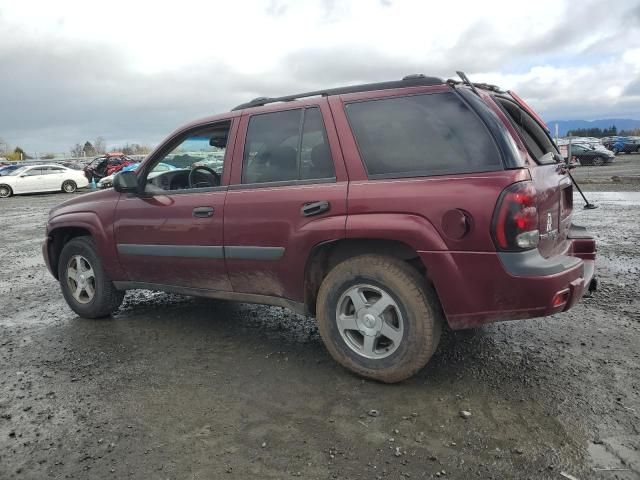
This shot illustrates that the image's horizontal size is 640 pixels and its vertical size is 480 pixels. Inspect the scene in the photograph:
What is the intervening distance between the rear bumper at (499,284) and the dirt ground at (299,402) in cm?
54

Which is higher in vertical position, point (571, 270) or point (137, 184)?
point (137, 184)

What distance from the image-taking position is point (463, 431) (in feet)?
9.20

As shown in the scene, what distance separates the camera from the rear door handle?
3430mm

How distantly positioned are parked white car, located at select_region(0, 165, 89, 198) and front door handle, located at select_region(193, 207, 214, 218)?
954 inches

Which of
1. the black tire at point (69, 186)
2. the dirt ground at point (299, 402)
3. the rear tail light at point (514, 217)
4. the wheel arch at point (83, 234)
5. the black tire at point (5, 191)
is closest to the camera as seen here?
the dirt ground at point (299, 402)

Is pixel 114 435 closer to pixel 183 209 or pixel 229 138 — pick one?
pixel 183 209

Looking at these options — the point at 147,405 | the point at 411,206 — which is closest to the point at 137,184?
the point at 147,405

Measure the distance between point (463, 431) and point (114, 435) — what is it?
193 cm

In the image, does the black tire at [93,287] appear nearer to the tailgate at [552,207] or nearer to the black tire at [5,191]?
the tailgate at [552,207]

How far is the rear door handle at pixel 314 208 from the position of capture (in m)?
3.43

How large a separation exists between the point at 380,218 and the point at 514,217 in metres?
0.78

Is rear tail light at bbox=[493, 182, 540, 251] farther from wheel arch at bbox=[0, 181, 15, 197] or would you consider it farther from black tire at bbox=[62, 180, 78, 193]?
wheel arch at bbox=[0, 181, 15, 197]

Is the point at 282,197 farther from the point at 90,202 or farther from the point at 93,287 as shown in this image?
the point at 93,287

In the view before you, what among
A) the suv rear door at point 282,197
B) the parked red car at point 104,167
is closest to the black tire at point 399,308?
the suv rear door at point 282,197
